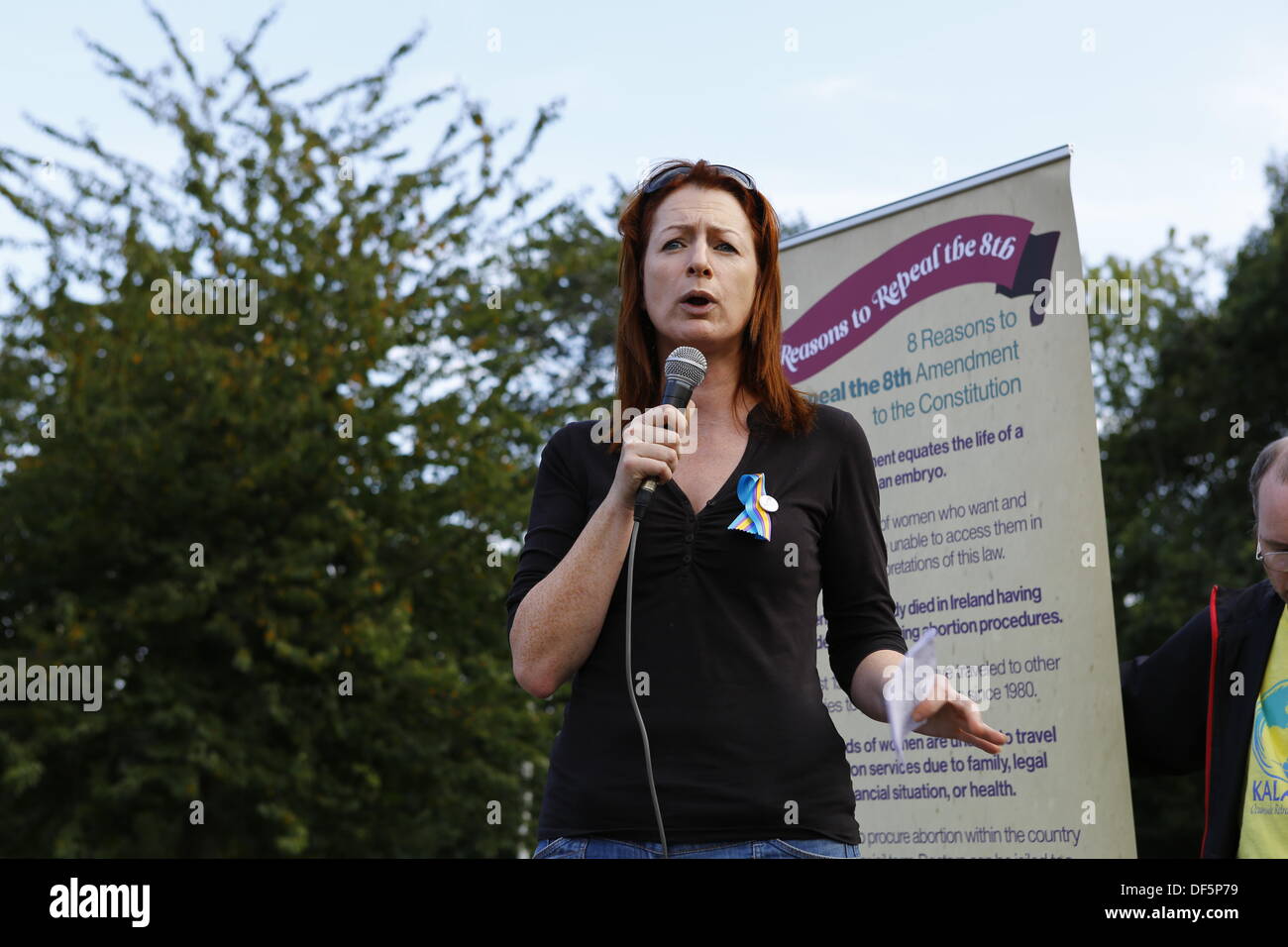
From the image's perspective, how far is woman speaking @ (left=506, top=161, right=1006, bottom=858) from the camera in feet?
6.49

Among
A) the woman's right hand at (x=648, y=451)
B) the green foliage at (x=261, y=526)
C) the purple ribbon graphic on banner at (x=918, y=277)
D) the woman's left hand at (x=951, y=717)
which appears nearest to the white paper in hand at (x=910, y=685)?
the woman's left hand at (x=951, y=717)

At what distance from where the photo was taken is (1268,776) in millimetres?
3051

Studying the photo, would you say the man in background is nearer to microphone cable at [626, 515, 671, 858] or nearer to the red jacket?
the red jacket

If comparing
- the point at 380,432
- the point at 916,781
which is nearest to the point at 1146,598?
the point at 380,432

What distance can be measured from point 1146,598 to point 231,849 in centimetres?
1612

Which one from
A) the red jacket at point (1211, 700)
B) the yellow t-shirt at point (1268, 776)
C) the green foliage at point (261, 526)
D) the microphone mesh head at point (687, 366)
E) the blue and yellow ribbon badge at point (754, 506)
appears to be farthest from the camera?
the green foliage at point (261, 526)

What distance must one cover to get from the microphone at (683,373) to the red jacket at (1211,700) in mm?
1729

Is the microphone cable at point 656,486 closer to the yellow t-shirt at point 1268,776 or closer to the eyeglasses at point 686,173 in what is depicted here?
the eyeglasses at point 686,173

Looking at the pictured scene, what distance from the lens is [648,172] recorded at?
256 cm

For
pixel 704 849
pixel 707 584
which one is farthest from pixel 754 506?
pixel 704 849

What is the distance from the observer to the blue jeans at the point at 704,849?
1.93m
